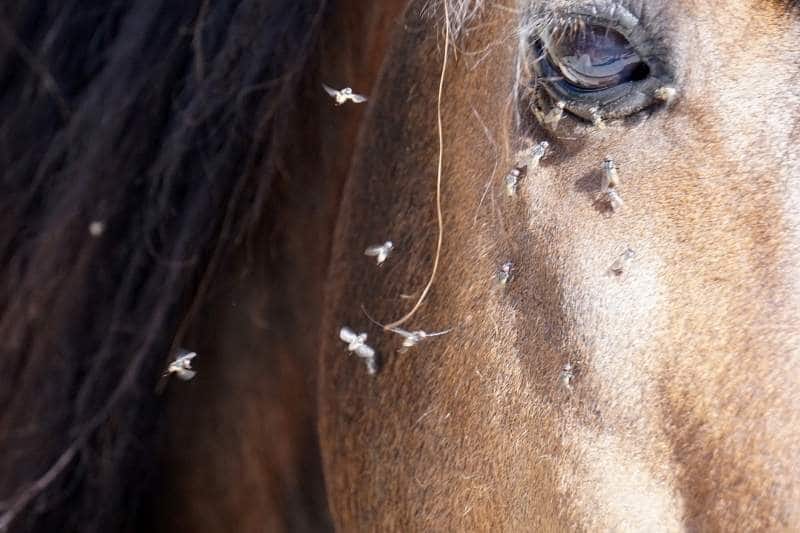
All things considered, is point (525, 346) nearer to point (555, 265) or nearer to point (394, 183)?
point (555, 265)

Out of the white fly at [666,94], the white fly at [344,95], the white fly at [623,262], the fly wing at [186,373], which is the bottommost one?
the fly wing at [186,373]

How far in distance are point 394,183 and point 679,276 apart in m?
0.38

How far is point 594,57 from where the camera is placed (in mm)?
937

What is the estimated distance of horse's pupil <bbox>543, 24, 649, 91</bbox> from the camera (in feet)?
3.03

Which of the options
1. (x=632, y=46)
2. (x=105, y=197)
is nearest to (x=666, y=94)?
(x=632, y=46)

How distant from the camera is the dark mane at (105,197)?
0.96 metres

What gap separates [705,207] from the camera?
0.89m

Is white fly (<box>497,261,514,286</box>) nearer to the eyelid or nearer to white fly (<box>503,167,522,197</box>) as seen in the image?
white fly (<box>503,167,522,197</box>)

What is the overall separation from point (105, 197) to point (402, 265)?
0.36m

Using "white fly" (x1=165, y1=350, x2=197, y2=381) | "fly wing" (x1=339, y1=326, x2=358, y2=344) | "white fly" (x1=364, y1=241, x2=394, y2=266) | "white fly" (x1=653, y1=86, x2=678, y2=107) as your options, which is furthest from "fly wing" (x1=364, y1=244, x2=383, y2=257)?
"white fly" (x1=653, y1=86, x2=678, y2=107)

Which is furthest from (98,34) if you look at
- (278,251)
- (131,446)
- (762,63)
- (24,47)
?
(762,63)

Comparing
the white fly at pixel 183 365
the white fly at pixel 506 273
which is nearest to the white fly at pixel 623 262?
the white fly at pixel 506 273

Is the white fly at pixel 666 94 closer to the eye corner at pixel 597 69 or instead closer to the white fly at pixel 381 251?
the eye corner at pixel 597 69

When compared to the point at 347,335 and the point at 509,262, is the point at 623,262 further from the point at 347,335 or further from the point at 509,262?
the point at 347,335
